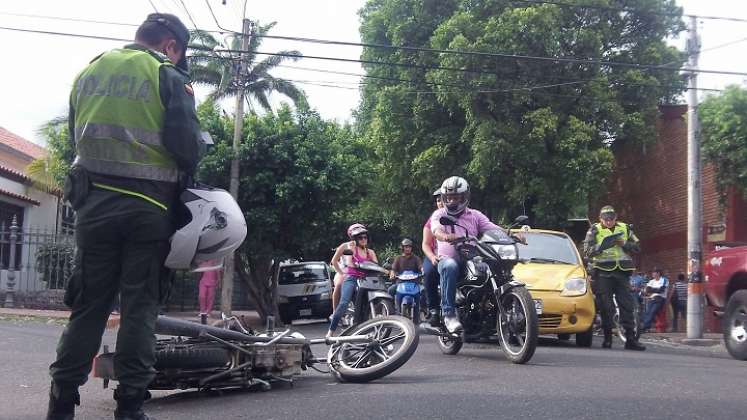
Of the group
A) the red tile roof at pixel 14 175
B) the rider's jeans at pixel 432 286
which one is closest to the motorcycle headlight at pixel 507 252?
the rider's jeans at pixel 432 286

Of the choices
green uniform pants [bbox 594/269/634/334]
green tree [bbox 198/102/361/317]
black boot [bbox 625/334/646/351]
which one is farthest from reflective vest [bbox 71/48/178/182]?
green tree [bbox 198/102/361/317]

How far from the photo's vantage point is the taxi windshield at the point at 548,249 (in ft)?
38.7

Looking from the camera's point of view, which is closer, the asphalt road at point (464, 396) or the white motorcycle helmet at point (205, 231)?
the white motorcycle helmet at point (205, 231)

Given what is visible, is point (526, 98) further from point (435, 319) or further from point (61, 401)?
point (61, 401)

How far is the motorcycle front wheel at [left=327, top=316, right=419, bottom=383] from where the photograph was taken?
19.4ft

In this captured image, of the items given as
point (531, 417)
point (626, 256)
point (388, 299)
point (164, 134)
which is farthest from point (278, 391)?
point (626, 256)

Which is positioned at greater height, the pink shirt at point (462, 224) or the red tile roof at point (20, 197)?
the red tile roof at point (20, 197)

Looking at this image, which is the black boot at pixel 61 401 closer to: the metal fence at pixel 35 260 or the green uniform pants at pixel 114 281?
the green uniform pants at pixel 114 281

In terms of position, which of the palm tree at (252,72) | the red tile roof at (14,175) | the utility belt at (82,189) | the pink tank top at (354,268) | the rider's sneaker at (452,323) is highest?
the palm tree at (252,72)

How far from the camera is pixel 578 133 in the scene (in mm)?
21672

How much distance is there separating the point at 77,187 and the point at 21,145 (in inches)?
1127

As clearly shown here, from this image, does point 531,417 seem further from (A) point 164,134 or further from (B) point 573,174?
(B) point 573,174

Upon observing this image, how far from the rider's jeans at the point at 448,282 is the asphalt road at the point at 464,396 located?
661 mm

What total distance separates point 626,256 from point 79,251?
8292mm
